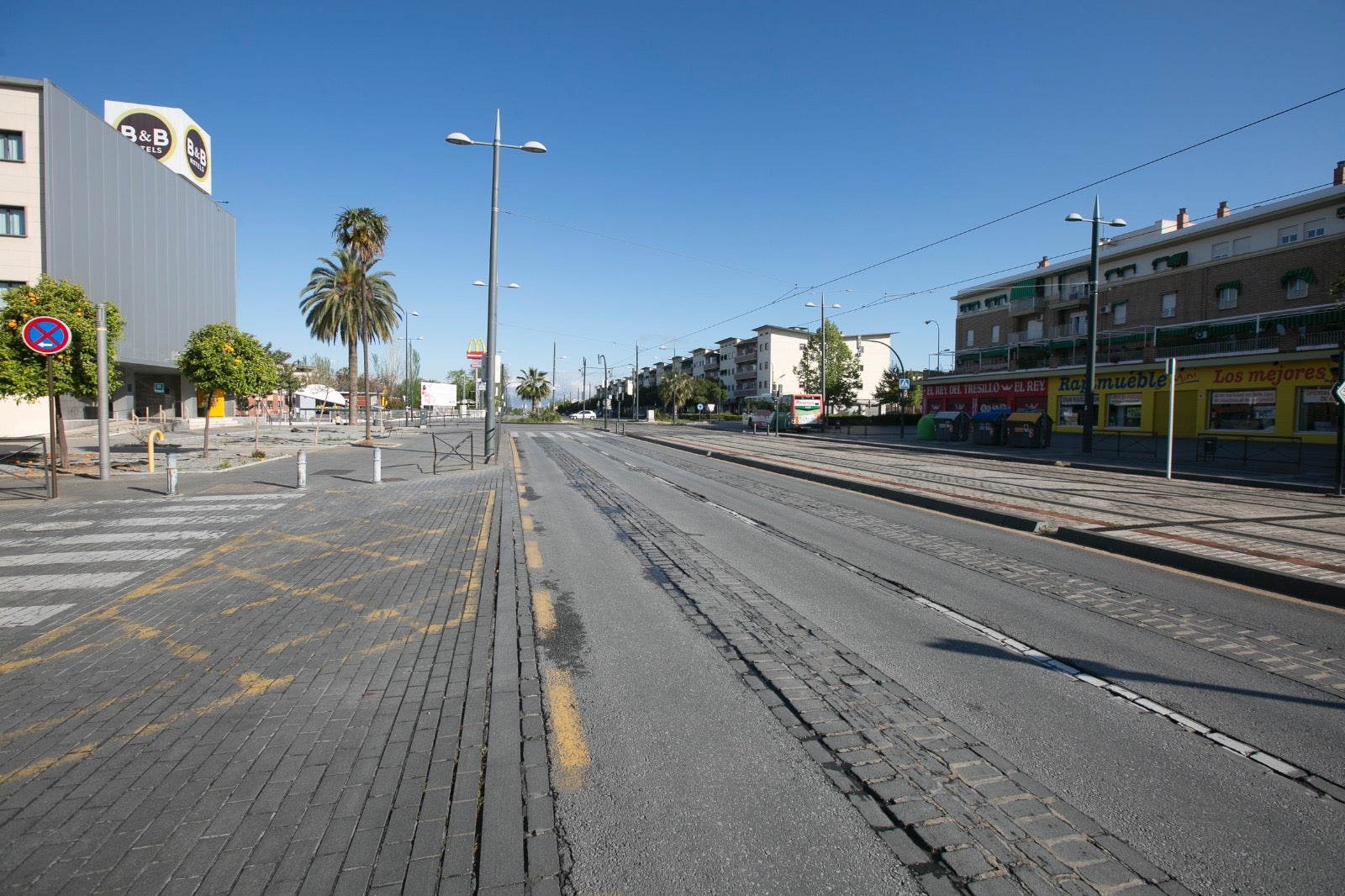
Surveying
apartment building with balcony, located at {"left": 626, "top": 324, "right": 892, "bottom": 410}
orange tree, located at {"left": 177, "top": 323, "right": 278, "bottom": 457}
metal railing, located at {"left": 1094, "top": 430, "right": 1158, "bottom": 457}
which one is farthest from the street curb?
apartment building with balcony, located at {"left": 626, "top": 324, "right": 892, "bottom": 410}

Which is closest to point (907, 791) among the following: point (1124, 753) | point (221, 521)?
point (1124, 753)

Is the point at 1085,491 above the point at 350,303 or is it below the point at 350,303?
below

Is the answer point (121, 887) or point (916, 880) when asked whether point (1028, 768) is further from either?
point (121, 887)

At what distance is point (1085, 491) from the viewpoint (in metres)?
15.4

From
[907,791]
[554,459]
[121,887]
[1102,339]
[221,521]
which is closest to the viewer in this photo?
[121,887]

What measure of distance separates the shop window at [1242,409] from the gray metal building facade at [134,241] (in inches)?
2143

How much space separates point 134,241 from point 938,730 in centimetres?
4917

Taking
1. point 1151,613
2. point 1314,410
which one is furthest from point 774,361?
point 1151,613

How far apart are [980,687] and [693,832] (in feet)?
7.94

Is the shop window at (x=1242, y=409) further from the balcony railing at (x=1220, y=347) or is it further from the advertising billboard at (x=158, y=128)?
the advertising billboard at (x=158, y=128)

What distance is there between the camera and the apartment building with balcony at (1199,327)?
34.5 metres

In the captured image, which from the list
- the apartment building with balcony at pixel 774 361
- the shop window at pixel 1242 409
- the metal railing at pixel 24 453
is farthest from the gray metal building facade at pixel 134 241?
the apartment building with balcony at pixel 774 361

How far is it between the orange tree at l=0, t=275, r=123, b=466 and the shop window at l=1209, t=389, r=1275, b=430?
47169mm

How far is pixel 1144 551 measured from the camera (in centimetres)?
850
